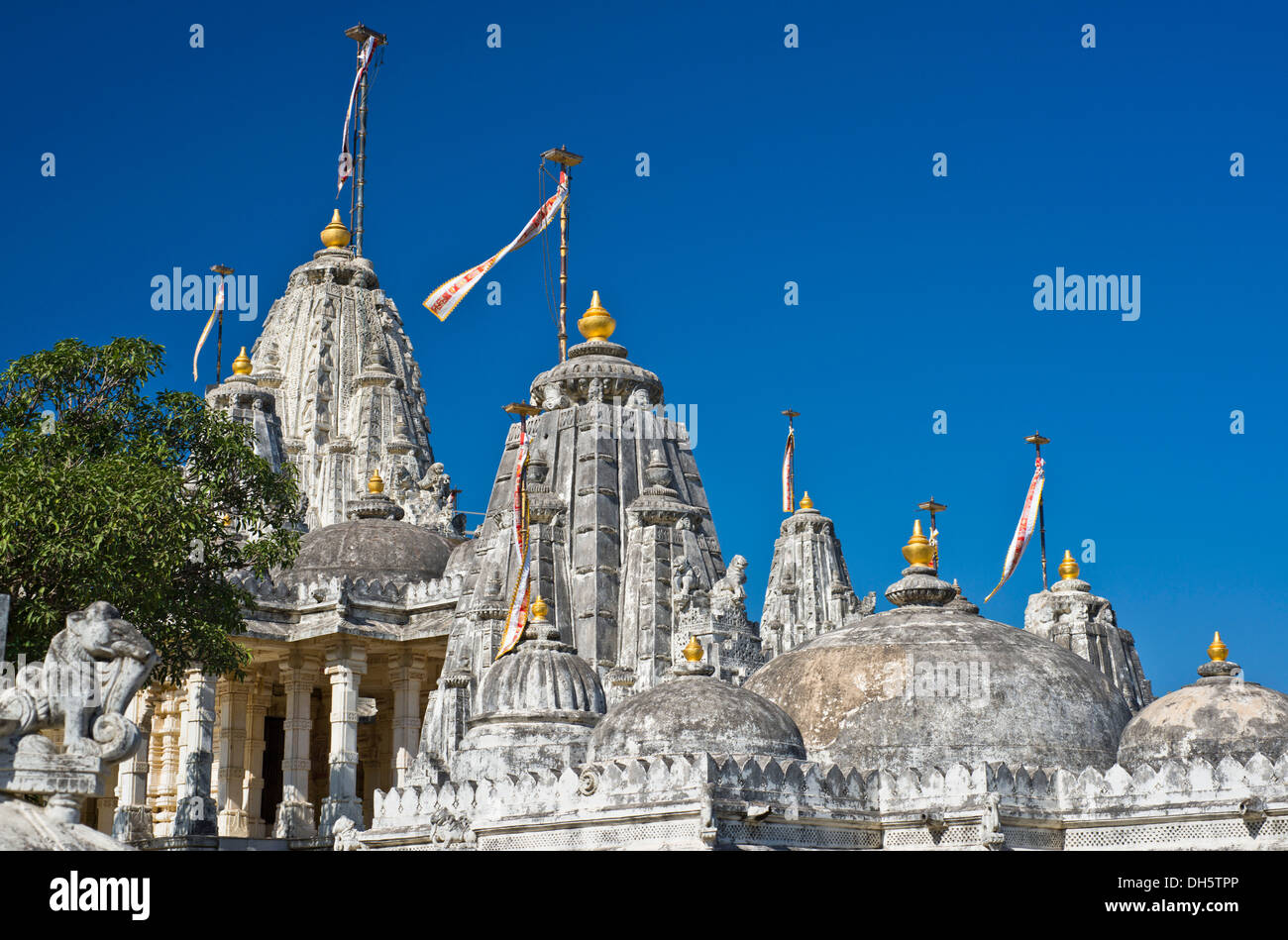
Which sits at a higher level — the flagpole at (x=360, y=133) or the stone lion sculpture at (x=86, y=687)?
the flagpole at (x=360, y=133)

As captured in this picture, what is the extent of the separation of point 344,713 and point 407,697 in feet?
8.53

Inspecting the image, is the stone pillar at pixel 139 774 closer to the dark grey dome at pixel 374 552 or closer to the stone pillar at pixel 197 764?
the stone pillar at pixel 197 764

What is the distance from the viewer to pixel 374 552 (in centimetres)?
5350

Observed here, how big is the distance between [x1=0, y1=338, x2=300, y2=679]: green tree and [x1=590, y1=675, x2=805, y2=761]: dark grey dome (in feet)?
27.8

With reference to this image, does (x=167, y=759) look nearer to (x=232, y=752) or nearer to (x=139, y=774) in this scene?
(x=232, y=752)

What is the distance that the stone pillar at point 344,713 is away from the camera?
153 ft

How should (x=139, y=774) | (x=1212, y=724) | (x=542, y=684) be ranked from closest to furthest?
(x=1212, y=724) → (x=542, y=684) → (x=139, y=774)

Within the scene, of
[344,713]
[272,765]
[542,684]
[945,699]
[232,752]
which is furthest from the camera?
[272,765]

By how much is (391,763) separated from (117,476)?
28017 mm

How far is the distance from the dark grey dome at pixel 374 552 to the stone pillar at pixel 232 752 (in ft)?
14.0

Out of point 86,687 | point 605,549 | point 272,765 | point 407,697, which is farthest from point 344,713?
point 86,687

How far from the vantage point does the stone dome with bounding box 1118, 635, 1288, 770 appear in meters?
27.9

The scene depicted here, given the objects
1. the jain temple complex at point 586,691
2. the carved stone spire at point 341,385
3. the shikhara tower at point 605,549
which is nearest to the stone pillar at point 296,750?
the jain temple complex at point 586,691

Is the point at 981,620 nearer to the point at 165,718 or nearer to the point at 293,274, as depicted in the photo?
the point at 165,718
